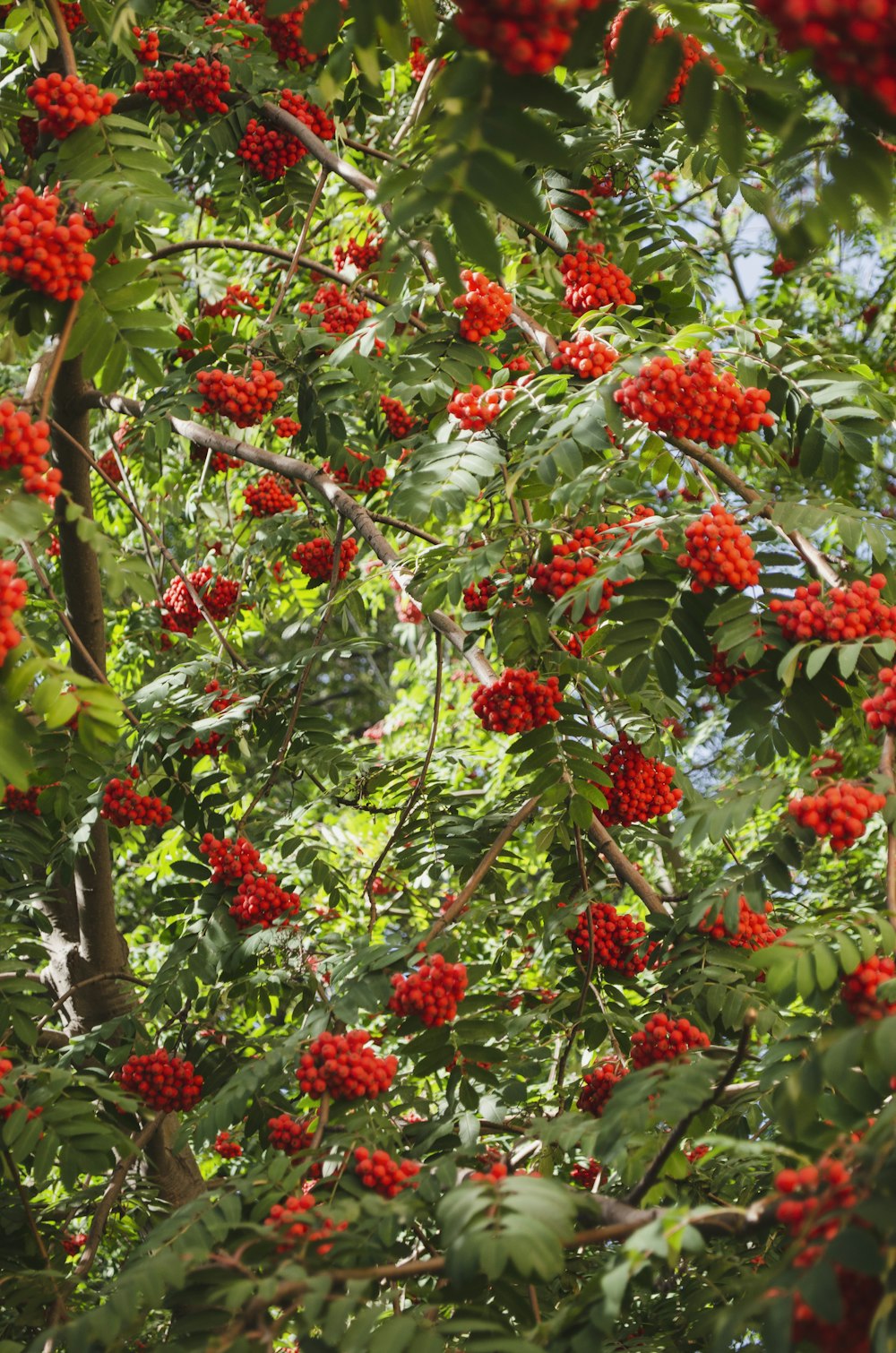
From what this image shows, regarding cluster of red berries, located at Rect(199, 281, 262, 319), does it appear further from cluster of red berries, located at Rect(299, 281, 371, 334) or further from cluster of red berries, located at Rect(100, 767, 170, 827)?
cluster of red berries, located at Rect(100, 767, 170, 827)

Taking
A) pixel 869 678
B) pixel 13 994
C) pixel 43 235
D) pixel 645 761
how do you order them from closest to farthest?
pixel 43 235
pixel 869 678
pixel 13 994
pixel 645 761

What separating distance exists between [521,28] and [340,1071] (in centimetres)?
166

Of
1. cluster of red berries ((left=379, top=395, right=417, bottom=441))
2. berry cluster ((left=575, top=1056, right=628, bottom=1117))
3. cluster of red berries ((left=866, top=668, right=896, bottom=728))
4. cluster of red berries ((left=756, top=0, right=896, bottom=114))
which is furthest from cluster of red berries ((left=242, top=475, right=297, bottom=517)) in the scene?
cluster of red berries ((left=756, top=0, right=896, bottom=114))

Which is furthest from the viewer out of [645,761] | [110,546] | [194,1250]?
[645,761]

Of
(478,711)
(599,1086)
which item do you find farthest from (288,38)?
(599,1086)

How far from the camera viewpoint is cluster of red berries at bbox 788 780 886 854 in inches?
73.2

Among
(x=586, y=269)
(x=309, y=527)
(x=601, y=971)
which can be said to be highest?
(x=586, y=269)

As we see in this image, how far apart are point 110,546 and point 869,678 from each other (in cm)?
150

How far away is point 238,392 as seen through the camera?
324 centimetres

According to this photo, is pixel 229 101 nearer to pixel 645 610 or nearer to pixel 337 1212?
pixel 645 610

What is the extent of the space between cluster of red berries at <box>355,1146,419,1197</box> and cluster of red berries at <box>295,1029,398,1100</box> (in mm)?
174

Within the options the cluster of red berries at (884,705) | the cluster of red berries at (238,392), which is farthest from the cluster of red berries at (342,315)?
the cluster of red berries at (884,705)

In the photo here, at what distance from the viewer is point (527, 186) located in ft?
4.50

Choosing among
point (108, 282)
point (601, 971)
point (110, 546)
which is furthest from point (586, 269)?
point (601, 971)
